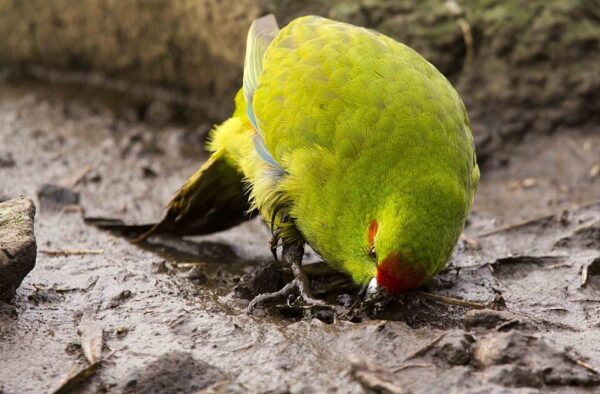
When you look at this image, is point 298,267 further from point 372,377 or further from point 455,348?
point 372,377

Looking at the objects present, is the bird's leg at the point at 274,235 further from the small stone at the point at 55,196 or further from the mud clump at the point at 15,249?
the small stone at the point at 55,196

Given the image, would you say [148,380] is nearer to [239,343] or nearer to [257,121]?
[239,343]

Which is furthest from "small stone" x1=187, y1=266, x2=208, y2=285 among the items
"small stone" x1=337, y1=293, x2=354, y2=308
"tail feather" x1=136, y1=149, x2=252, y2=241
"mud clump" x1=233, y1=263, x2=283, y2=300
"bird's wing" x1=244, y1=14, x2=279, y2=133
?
"bird's wing" x1=244, y1=14, x2=279, y2=133

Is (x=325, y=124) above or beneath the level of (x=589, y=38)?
beneath

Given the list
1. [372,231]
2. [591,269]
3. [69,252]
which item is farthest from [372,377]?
[69,252]

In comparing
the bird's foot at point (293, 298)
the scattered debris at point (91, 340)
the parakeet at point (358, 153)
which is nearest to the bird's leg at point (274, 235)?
the parakeet at point (358, 153)

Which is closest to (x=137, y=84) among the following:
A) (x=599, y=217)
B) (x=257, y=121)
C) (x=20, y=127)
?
(x=20, y=127)
